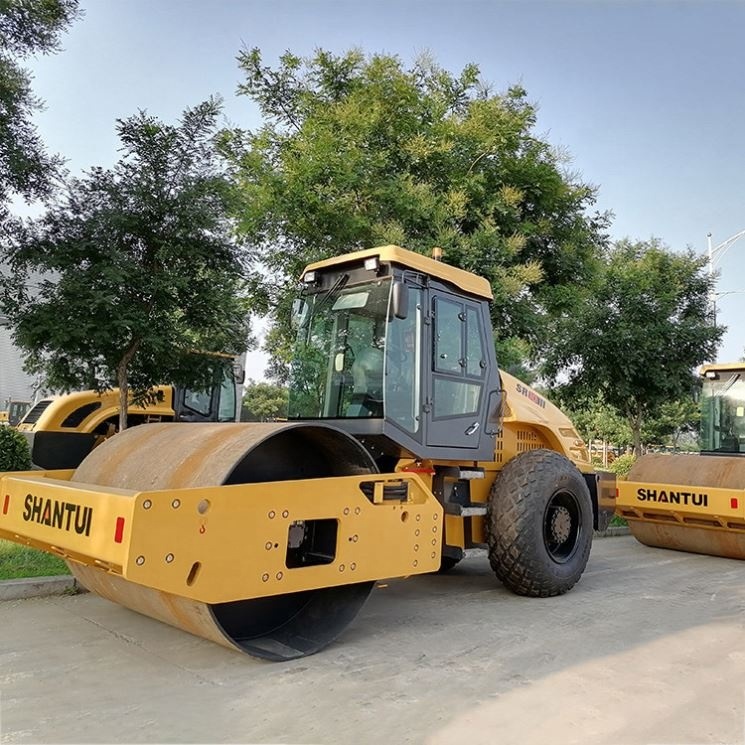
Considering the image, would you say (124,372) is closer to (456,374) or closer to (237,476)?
(456,374)

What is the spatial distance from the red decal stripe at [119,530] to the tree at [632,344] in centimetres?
1070

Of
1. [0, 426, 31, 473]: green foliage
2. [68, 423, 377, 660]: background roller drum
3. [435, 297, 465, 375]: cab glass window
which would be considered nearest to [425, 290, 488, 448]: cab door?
[435, 297, 465, 375]: cab glass window

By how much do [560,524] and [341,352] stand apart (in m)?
2.40

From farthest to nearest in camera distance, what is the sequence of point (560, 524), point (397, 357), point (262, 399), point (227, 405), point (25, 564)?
point (262, 399)
point (227, 405)
point (560, 524)
point (25, 564)
point (397, 357)

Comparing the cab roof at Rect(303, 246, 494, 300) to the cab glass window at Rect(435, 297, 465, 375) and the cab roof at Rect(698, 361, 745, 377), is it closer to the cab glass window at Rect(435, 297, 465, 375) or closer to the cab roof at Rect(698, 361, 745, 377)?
the cab glass window at Rect(435, 297, 465, 375)

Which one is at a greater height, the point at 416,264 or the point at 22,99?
the point at 22,99

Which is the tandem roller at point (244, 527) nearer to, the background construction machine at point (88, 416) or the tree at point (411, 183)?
the background construction machine at point (88, 416)

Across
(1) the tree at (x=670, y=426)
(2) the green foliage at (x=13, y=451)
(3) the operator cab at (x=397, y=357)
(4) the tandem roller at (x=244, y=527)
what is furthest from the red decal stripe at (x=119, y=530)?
(1) the tree at (x=670, y=426)

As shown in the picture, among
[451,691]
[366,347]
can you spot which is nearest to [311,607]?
[451,691]

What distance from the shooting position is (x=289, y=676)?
156 inches

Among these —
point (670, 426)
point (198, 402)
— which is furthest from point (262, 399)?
point (198, 402)

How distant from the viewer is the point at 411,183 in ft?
42.2

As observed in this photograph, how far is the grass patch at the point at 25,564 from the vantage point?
580cm

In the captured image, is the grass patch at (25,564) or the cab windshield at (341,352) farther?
the grass patch at (25,564)
